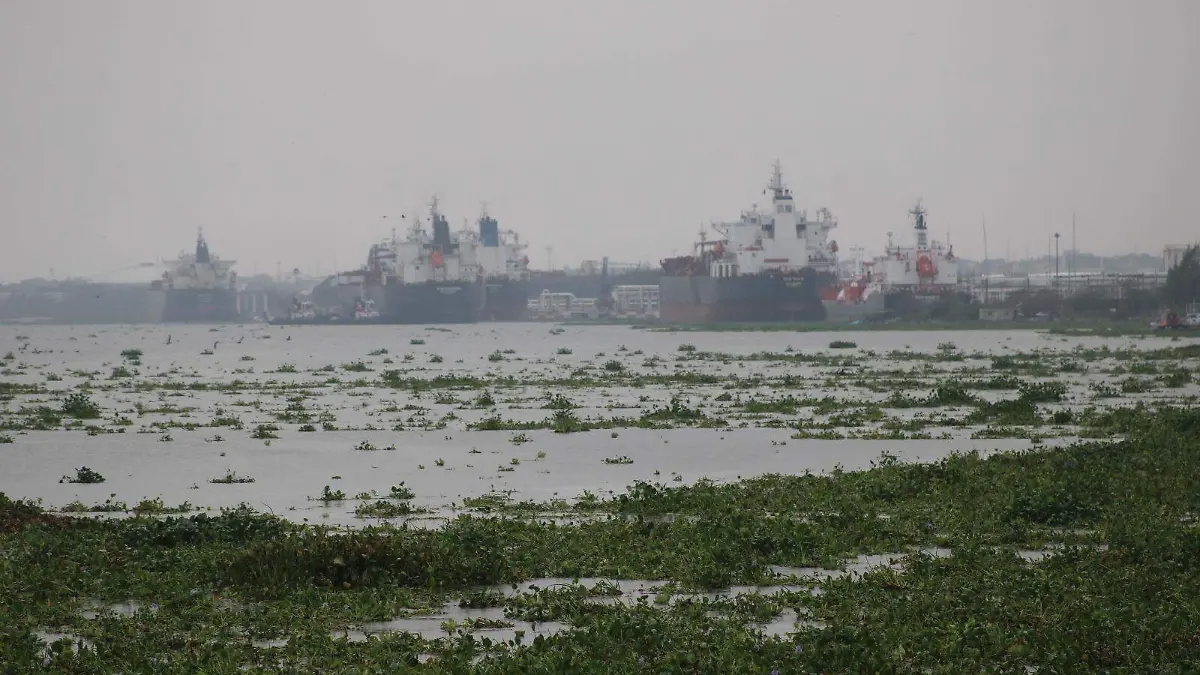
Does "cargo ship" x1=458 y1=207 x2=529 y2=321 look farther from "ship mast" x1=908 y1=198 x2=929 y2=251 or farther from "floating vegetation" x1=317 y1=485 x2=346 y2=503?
"floating vegetation" x1=317 y1=485 x2=346 y2=503

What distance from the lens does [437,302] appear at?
A: 604ft

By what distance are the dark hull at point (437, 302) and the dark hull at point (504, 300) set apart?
1.93 metres

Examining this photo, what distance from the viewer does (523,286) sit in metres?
199

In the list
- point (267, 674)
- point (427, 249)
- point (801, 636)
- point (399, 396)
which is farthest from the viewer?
point (427, 249)

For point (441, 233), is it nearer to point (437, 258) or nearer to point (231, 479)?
point (437, 258)

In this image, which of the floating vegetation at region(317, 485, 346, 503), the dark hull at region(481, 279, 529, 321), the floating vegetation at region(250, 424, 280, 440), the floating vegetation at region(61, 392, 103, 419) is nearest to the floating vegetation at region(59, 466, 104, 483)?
the floating vegetation at region(317, 485, 346, 503)

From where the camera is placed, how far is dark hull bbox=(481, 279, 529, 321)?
18912cm

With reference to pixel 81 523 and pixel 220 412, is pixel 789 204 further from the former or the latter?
pixel 81 523

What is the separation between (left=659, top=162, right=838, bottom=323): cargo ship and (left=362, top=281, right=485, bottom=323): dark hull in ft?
110

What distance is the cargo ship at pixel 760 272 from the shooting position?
148 m

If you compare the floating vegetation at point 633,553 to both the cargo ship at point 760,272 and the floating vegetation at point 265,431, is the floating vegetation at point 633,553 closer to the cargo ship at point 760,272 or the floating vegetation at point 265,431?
the floating vegetation at point 265,431

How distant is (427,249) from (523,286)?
1645 cm

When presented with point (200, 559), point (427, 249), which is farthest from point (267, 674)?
point (427, 249)

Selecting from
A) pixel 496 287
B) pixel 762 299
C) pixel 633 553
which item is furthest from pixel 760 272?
pixel 633 553
